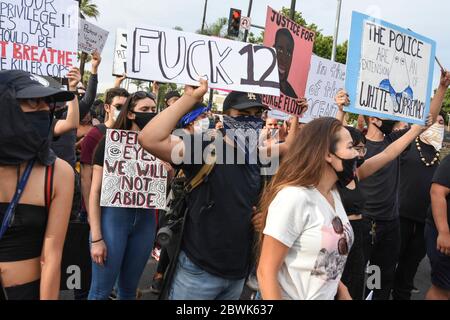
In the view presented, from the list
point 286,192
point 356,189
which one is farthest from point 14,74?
point 356,189

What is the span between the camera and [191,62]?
2.87 metres

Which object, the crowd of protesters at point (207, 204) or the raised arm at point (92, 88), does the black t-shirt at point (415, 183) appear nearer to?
the crowd of protesters at point (207, 204)

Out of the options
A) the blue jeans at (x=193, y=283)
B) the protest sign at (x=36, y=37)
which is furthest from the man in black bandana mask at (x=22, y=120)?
the protest sign at (x=36, y=37)

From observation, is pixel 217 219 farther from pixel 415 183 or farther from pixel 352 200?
pixel 415 183

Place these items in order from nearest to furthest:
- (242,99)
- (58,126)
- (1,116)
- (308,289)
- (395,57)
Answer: (1,116)
(308,289)
(242,99)
(58,126)
(395,57)

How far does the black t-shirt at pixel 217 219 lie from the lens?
2.39 m

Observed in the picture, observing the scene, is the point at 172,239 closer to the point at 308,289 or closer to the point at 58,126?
the point at 308,289

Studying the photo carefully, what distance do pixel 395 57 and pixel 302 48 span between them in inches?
31.4

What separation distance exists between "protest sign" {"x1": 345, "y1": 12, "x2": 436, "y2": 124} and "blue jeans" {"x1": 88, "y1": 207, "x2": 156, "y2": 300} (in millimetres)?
1823

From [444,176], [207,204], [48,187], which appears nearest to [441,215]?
[444,176]

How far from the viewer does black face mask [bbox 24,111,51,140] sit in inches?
75.9

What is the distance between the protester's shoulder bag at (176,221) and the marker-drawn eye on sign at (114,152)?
0.75 m

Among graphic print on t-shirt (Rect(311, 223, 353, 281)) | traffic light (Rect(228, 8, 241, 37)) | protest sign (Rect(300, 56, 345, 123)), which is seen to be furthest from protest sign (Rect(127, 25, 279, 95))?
traffic light (Rect(228, 8, 241, 37))

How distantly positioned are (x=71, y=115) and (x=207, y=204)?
4.32 feet
